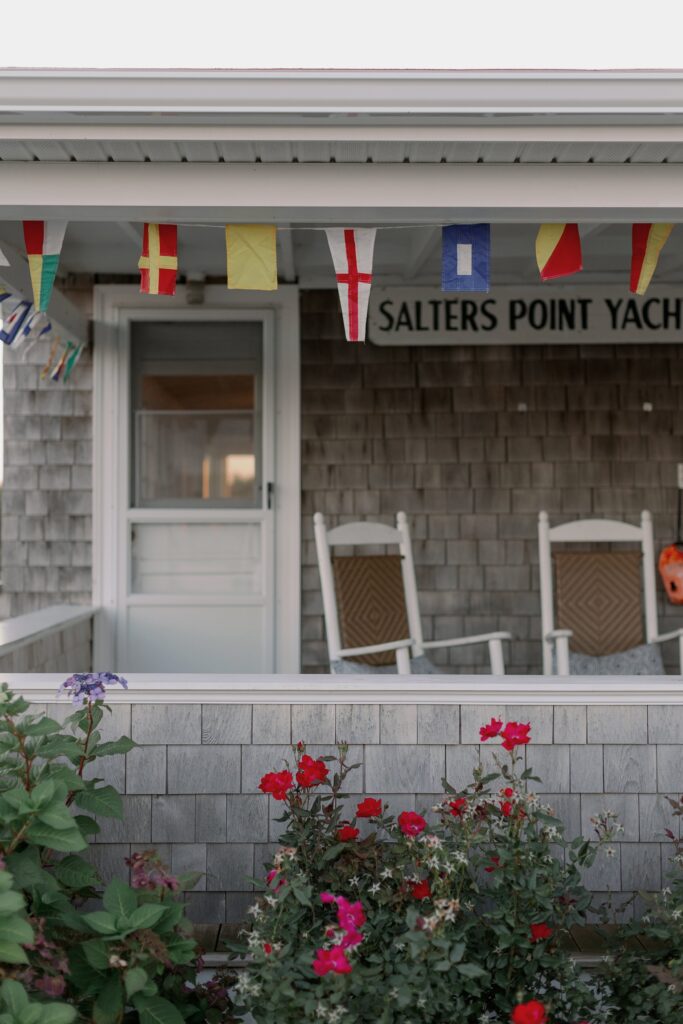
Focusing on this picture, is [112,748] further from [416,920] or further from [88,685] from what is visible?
[416,920]

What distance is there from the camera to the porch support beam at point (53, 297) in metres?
3.11

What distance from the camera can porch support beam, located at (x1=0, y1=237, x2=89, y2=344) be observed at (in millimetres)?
3109

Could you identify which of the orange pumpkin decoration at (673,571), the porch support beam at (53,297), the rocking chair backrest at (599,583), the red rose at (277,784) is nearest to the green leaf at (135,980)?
the red rose at (277,784)

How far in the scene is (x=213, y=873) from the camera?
271 cm

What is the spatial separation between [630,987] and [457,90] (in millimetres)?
1994

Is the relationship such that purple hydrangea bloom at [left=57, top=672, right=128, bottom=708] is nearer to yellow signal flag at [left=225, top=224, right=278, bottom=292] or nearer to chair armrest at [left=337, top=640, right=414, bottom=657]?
yellow signal flag at [left=225, top=224, right=278, bottom=292]

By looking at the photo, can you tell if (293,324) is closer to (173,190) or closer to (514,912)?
(173,190)

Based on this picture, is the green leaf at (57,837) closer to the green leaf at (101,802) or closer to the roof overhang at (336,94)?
the green leaf at (101,802)

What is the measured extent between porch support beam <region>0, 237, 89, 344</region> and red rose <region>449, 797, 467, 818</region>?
1937 millimetres

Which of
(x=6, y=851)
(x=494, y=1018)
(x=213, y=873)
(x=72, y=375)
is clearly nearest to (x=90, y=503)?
(x=72, y=375)

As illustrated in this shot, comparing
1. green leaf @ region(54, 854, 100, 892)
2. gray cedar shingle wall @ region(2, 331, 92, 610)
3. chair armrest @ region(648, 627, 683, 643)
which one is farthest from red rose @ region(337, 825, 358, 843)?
gray cedar shingle wall @ region(2, 331, 92, 610)

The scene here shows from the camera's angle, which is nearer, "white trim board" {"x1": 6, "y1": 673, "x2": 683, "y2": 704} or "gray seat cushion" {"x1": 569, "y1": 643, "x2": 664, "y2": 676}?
"white trim board" {"x1": 6, "y1": 673, "x2": 683, "y2": 704}

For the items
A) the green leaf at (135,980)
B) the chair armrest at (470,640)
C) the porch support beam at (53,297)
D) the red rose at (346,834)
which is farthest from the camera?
the chair armrest at (470,640)

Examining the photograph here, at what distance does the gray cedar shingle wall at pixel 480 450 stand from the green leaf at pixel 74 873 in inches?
98.3
